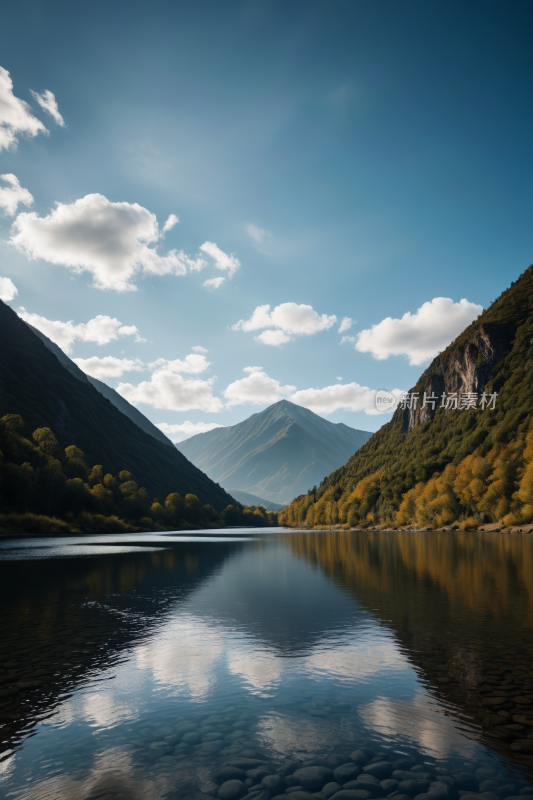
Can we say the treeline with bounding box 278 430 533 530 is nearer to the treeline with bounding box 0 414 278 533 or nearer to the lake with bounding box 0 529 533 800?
the lake with bounding box 0 529 533 800

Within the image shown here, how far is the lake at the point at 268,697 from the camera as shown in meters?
8.70

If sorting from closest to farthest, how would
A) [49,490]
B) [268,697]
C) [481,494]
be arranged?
[268,697]
[49,490]
[481,494]

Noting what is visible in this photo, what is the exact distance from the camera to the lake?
8.70m

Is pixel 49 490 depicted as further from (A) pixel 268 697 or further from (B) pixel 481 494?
(A) pixel 268 697

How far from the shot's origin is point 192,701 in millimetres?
12812

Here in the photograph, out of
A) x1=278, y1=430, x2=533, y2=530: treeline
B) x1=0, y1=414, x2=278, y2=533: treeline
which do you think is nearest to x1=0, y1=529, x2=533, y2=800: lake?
x1=0, y1=414, x2=278, y2=533: treeline

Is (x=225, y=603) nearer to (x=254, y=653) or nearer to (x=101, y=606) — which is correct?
(x=101, y=606)

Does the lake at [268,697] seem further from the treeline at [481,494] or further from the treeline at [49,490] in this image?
the treeline at [481,494]

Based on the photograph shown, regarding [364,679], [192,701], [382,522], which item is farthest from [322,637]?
[382,522]

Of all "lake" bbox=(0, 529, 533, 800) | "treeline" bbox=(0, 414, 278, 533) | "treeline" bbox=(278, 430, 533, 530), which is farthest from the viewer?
"treeline" bbox=(278, 430, 533, 530)

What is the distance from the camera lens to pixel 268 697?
13055mm

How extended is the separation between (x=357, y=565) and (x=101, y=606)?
31.0 meters

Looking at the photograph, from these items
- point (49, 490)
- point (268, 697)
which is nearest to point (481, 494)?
point (49, 490)

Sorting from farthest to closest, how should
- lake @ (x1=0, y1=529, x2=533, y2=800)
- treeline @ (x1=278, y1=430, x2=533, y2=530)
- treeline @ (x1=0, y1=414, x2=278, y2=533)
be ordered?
treeline @ (x1=278, y1=430, x2=533, y2=530), treeline @ (x1=0, y1=414, x2=278, y2=533), lake @ (x1=0, y1=529, x2=533, y2=800)
